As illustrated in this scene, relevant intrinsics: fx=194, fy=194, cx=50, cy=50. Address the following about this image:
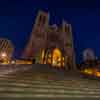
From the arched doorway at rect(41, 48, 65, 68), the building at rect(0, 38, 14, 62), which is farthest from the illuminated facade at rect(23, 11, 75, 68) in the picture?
the building at rect(0, 38, 14, 62)

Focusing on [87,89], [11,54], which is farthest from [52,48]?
[87,89]

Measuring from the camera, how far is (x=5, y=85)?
6680mm

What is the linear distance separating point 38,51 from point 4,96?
78.2ft

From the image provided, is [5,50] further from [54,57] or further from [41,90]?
[41,90]

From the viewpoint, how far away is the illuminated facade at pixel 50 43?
3022 cm

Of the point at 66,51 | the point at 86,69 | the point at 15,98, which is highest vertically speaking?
the point at 66,51

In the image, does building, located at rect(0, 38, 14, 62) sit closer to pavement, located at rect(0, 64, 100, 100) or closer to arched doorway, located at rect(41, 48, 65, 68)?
arched doorway, located at rect(41, 48, 65, 68)

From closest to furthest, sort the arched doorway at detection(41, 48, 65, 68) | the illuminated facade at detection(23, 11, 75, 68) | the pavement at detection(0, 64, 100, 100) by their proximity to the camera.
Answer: the pavement at detection(0, 64, 100, 100), the illuminated facade at detection(23, 11, 75, 68), the arched doorway at detection(41, 48, 65, 68)

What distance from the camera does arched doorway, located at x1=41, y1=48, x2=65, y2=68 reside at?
1222 inches

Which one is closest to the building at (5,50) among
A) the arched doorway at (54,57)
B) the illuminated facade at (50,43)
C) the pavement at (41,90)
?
the illuminated facade at (50,43)

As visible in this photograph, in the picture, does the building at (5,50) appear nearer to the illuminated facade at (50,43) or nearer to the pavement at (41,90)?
the illuminated facade at (50,43)

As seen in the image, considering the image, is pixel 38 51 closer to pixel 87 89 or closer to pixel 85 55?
pixel 85 55

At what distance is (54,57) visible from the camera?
3366 centimetres

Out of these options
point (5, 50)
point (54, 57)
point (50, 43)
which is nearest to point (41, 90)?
point (5, 50)
